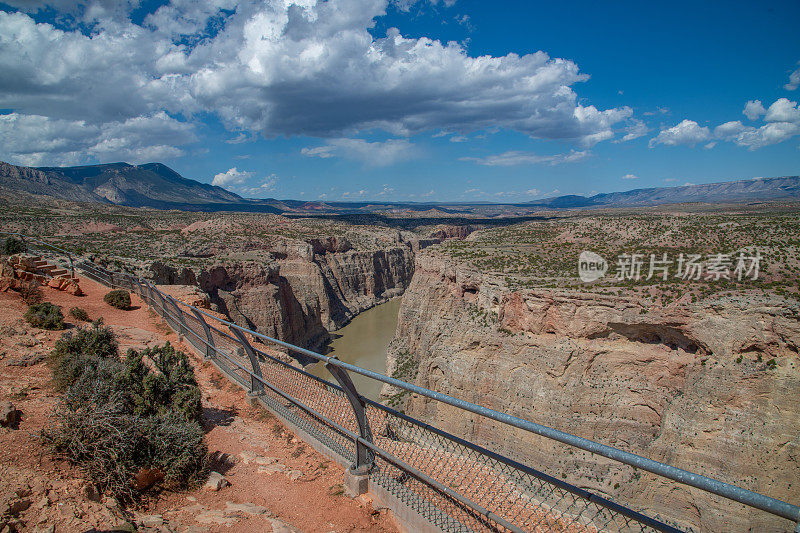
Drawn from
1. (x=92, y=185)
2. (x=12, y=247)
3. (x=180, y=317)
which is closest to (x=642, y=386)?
(x=180, y=317)

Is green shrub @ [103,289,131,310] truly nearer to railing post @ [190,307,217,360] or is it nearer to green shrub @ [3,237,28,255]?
railing post @ [190,307,217,360]

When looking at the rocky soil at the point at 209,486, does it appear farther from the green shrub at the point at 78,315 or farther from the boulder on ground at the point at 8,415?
the green shrub at the point at 78,315

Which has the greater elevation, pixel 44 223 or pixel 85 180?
pixel 85 180

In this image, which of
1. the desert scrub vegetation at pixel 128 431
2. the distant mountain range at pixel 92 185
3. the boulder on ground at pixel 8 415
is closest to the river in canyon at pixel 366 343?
the desert scrub vegetation at pixel 128 431

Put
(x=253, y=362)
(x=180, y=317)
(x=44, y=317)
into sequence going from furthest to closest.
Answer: (x=180, y=317), (x=44, y=317), (x=253, y=362)

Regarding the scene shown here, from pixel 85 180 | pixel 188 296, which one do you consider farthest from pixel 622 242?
pixel 85 180

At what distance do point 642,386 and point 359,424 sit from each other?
16.3 m

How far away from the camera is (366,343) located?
139 ft

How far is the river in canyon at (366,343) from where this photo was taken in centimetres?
3190

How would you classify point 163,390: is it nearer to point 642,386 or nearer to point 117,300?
point 117,300

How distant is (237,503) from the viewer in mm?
4305

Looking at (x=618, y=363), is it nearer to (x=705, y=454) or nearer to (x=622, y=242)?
(x=705, y=454)

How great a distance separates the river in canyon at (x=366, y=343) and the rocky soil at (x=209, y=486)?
23.6 metres

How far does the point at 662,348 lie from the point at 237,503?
17716mm
